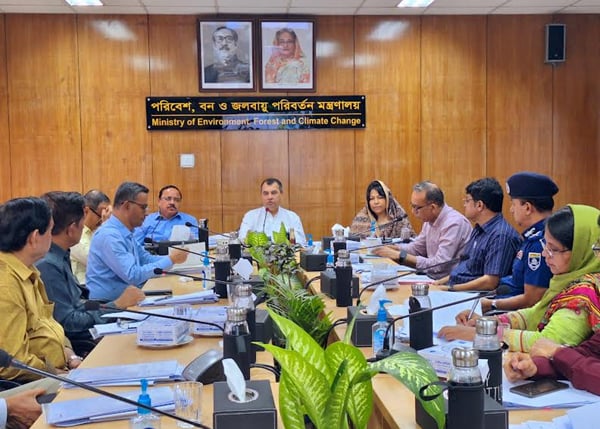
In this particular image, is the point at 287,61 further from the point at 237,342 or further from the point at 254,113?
the point at 237,342

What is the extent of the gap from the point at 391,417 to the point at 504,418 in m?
0.34

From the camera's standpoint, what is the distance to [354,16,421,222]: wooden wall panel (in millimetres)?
6965

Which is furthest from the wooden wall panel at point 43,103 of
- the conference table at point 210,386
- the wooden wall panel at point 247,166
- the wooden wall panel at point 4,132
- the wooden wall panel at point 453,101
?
the conference table at point 210,386

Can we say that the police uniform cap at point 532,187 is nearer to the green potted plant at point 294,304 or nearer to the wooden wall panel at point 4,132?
the green potted plant at point 294,304

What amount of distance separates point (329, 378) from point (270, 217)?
16.7 feet

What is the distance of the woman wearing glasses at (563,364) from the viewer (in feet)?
5.51

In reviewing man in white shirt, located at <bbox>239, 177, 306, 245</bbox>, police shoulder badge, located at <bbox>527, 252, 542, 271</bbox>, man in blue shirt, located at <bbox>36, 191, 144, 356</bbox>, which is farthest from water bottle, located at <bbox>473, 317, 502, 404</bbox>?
man in white shirt, located at <bbox>239, 177, 306, 245</bbox>

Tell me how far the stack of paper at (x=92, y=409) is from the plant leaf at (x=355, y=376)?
0.64 metres

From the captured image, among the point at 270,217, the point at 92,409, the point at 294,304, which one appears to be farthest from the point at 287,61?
the point at 92,409

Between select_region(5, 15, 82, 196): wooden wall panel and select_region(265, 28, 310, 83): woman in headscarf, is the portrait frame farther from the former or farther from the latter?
select_region(5, 15, 82, 196): wooden wall panel

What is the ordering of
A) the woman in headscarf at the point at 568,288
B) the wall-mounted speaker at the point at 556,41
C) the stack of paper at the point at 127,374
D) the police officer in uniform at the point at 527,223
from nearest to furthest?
the stack of paper at the point at 127,374 → the woman in headscarf at the point at 568,288 → the police officer in uniform at the point at 527,223 → the wall-mounted speaker at the point at 556,41

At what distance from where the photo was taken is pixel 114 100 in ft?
22.3

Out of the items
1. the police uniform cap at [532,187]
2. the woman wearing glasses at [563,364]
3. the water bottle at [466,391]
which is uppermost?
the police uniform cap at [532,187]

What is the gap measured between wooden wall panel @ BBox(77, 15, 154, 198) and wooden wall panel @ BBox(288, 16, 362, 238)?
5.69 feet
